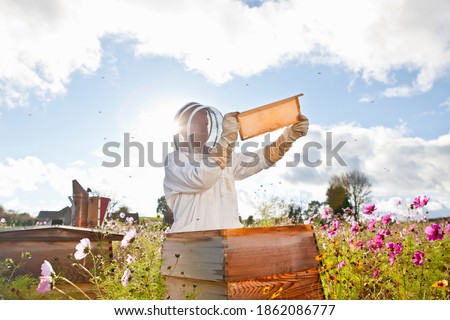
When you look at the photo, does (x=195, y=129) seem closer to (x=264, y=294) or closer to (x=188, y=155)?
(x=188, y=155)

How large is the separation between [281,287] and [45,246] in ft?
9.17

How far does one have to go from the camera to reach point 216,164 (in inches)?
128

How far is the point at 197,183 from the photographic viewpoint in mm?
3357

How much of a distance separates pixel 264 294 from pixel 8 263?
2.94 metres

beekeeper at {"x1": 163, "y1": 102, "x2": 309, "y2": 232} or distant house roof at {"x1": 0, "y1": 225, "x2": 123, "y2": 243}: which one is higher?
beekeeper at {"x1": 163, "y1": 102, "x2": 309, "y2": 232}

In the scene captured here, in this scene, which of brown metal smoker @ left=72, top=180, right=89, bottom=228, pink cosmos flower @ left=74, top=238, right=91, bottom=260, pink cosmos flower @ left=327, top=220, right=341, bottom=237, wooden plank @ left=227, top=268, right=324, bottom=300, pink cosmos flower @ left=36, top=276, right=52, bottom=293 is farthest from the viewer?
brown metal smoker @ left=72, top=180, right=89, bottom=228

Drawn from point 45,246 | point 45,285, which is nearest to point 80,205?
point 45,246

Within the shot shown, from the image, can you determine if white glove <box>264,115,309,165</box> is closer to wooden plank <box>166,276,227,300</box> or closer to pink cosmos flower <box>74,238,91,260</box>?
wooden plank <box>166,276,227,300</box>

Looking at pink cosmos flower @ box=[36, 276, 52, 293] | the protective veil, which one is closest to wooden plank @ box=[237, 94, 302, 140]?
the protective veil

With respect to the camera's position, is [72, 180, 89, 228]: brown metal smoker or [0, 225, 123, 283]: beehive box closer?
[0, 225, 123, 283]: beehive box

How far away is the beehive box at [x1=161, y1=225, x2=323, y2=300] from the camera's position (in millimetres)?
2344

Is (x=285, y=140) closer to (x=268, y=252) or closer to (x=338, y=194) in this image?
(x=268, y=252)
